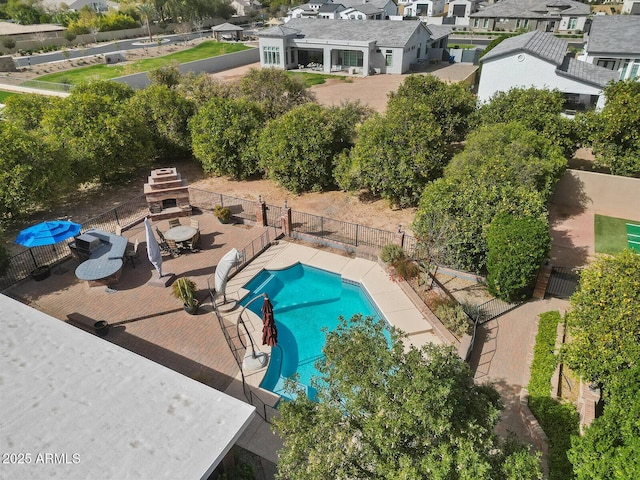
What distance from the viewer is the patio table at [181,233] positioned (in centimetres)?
1956

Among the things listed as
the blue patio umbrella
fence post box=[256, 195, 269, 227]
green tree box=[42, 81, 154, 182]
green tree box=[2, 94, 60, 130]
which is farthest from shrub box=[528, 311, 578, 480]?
green tree box=[2, 94, 60, 130]

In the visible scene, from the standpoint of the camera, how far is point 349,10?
7544cm

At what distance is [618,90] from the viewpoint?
24.2 m

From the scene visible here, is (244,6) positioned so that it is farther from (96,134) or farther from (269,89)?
(96,134)

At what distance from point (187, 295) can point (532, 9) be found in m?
86.1

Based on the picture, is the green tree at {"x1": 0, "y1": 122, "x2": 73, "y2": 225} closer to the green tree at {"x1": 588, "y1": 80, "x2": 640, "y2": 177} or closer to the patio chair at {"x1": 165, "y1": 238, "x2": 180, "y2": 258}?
the patio chair at {"x1": 165, "y1": 238, "x2": 180, "y2": 258}

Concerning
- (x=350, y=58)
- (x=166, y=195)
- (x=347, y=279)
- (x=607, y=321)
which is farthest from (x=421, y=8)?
(x=607, y=321)

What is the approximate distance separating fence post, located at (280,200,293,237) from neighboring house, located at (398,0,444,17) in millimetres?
94333

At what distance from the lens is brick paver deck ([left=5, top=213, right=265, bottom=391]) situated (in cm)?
1425

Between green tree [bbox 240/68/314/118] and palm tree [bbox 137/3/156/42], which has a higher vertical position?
palm tree [bbox 137/3/156/42]

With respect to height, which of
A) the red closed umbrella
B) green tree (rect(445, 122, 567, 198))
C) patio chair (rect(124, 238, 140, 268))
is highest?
green tree (rect(445, 122, 567, 198))

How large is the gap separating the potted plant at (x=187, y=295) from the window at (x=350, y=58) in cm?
4797

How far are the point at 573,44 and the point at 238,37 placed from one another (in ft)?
185

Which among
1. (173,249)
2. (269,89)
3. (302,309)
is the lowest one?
(302,309)
